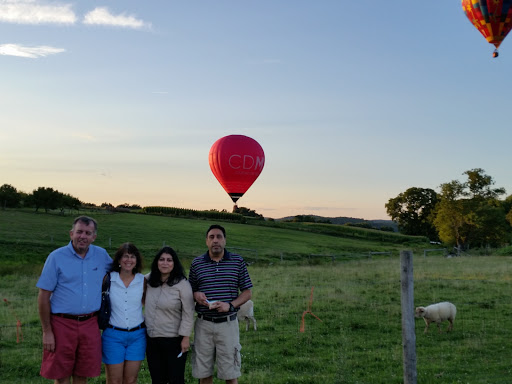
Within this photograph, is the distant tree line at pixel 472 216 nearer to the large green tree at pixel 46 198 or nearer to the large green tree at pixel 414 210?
the large green tree at pixel 414 210

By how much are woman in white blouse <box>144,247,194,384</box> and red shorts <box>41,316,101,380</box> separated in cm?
63

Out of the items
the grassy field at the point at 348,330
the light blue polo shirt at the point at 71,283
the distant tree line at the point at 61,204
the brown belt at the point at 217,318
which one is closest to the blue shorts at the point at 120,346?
the light blue polo shirt at the point at 71,283

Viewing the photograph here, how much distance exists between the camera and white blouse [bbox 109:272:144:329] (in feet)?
19.5

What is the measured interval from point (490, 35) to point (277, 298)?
68.8 feet

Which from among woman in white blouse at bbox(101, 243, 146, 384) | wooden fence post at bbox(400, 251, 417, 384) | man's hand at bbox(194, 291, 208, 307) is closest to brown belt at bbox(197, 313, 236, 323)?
man's hand at bbox(194, 291, 208, 307)

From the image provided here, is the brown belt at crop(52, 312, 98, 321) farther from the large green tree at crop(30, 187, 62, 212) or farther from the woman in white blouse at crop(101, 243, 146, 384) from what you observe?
the large green tree at crop(30, 187, 62, 212)

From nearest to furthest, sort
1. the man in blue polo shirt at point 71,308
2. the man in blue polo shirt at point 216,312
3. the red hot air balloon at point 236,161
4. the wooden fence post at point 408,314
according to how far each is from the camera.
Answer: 1. the man in blue polo shirt at point 71,308
2. the man in blue polo shirt at point 216,312
3. the wooden fence post at point 408,314
4. the red hot air balloon at point 236,161

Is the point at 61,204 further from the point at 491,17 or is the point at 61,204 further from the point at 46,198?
the point at 491,17

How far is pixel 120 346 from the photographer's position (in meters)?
5.95

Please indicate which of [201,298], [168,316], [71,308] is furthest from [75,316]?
[201,298]

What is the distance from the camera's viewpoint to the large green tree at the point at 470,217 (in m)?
62.5

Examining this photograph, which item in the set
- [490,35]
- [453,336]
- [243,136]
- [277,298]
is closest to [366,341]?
[453,336]

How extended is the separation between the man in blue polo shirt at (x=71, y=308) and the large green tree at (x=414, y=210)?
274ft

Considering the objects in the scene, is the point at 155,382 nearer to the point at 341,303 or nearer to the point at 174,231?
the point at 341,303
